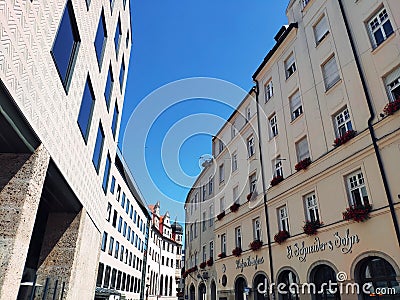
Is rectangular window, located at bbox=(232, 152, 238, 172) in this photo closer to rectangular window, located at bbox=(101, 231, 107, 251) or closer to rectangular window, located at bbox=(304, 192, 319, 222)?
rectangular window, located at bbox=(304, 192, 319, 222)

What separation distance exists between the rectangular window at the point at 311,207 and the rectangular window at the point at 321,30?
304 inches

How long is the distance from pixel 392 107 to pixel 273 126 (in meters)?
9.18

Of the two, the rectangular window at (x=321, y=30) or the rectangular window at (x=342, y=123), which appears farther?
the rectangular window at (x=321, y=30)

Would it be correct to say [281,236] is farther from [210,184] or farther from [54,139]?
[210,184]

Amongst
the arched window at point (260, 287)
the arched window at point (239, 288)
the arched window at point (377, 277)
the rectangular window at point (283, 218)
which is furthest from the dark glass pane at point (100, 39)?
the arched window at point (239, 288)

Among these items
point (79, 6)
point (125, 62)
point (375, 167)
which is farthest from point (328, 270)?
point (125, 62)

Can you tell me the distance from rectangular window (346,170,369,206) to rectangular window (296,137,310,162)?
3.24m

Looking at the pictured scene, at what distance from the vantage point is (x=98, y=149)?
12.8 meters

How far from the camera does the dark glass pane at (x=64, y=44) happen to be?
7008mm

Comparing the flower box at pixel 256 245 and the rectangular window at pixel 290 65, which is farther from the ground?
the rectangular window at pixel 290 65

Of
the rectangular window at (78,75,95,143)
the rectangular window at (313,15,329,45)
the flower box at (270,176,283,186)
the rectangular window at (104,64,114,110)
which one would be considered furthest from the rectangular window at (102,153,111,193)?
the rectangular window at (313,15,329,45)

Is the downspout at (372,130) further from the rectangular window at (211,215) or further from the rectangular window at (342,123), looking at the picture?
the rectangular window at (211,215)

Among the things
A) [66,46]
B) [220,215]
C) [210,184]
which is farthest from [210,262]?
[66,46]

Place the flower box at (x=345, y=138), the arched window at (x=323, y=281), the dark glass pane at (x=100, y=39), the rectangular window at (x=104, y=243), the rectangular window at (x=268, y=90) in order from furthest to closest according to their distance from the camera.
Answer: the rectangular window at (x=104, y=243)
the rectangular window at (x=268, y=90)
the arched window at (x=323, y=281)
the flower box at (x=345, y=138)
the dark glass pane at (x=100, y=39)
